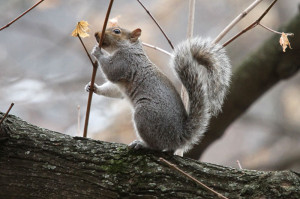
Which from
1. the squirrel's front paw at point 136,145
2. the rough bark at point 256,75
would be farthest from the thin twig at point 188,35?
the rough bark at point 256,75

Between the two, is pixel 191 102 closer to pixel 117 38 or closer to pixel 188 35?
pixel 188 35

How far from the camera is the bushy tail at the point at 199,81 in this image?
233 cm

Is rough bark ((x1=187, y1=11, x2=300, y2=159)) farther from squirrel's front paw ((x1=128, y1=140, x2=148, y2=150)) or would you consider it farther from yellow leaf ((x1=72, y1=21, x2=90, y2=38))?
yellow leaf ((x1=72, y1=21, x2=90, y2=38))

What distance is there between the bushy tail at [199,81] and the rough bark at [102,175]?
43cm

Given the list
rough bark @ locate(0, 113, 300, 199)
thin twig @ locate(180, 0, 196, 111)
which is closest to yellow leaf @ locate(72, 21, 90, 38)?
rough bark @ locate(0, 113, 300, 199)

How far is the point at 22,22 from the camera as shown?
17.0ft

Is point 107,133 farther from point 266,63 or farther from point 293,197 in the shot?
point 293,197

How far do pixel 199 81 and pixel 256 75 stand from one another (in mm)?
1156

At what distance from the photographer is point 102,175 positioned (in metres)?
1.83

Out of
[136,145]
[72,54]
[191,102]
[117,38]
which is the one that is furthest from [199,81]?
[72,54]

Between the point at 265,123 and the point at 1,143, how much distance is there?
510 cm

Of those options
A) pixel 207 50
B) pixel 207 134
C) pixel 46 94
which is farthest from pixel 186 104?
pixel 46 94

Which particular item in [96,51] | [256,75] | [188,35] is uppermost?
[256,75]

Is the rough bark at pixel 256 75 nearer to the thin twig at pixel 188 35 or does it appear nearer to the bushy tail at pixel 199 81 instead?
the thin twig at pixel 188 35
